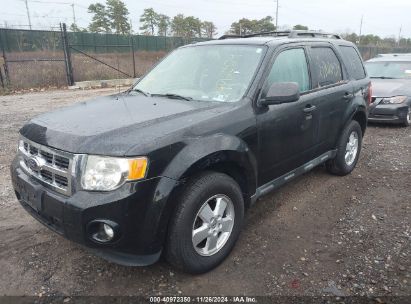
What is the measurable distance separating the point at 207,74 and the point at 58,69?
14.5 meters

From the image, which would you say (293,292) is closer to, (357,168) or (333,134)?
(333,134)

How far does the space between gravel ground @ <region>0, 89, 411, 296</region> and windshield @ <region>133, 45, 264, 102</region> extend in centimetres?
145

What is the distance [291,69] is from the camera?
3.80 m

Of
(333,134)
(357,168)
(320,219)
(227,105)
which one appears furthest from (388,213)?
(227,105)

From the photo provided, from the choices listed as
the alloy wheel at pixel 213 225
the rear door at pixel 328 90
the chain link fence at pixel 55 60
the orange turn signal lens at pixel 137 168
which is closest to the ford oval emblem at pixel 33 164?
the orange turn signal lens at pixel 137 168

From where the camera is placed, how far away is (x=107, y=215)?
2377 millimetres

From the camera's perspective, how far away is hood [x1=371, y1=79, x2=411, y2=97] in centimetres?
823

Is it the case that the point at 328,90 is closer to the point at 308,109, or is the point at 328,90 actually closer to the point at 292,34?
the point at 308,109

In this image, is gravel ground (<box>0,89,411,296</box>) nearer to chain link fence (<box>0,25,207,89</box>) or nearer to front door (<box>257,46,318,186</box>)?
front door (<box>257,46,318,186</box>)

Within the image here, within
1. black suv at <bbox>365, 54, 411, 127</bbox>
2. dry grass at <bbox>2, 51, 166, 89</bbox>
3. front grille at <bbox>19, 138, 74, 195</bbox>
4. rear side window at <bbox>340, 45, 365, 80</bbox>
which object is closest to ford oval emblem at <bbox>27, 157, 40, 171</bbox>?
front grille at <bbox>19, 138, 74, 195</bbox>

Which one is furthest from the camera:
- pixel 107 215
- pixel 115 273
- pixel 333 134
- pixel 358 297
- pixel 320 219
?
pixel 333 134

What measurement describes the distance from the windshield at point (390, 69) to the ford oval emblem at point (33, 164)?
899 centimetres

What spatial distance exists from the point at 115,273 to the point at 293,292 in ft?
4.70

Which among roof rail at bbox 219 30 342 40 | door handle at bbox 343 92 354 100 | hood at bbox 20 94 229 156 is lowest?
door handle at bbox 343 92 354 100
